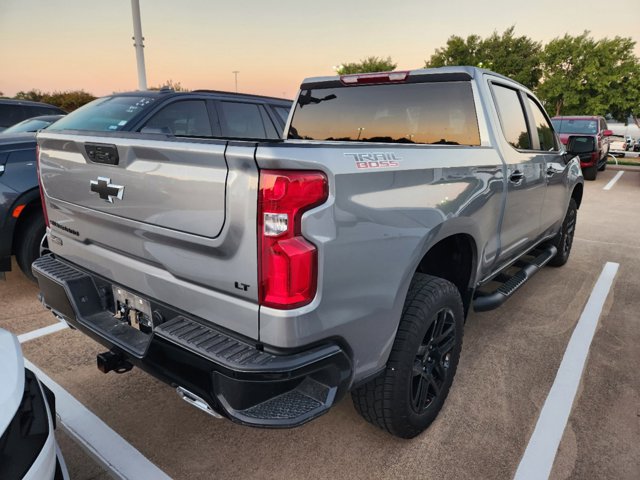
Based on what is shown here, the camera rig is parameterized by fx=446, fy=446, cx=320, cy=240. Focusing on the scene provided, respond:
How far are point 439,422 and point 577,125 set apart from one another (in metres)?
14.9

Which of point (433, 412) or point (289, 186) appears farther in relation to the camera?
point (433, 412)

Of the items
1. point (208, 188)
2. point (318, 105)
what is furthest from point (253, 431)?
point (318, 105)

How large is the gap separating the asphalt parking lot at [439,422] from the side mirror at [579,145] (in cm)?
160

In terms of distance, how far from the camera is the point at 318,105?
3469 mm

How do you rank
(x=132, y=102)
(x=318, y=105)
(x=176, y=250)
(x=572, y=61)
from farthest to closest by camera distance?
1. (x=572, y=61)
2. (x=132, y=102)
3. (x=318, y=105)
4. (x=176, y=250)

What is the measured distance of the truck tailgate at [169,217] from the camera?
159cm

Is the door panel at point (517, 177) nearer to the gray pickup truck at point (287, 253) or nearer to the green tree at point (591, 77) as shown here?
the gray pickup truck at point (287, 253)

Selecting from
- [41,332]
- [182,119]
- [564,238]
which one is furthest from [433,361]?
[182,119]

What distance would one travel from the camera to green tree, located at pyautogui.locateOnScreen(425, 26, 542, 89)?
140ft

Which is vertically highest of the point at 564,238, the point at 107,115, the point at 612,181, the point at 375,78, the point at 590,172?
the point at 375,78

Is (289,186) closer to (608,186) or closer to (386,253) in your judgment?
(386,253)

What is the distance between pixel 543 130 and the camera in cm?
408

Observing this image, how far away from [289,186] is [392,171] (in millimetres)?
561

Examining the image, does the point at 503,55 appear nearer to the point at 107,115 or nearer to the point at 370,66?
the point at 370,66
